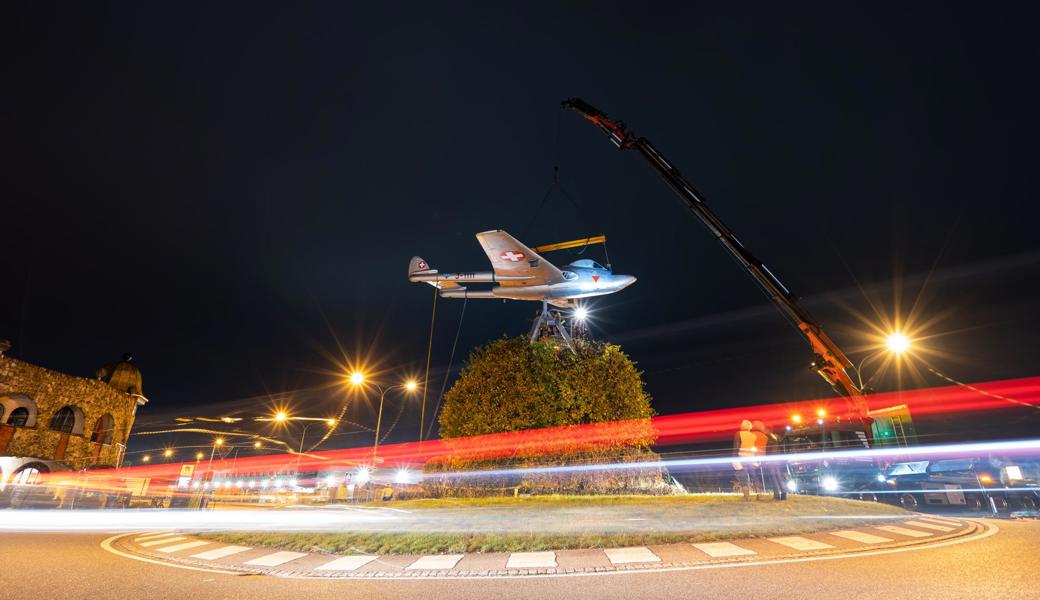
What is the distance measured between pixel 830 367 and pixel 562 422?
573 inches

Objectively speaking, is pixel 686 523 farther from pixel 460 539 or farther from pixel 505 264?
pixel 505 264

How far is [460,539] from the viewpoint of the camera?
10.6 metres

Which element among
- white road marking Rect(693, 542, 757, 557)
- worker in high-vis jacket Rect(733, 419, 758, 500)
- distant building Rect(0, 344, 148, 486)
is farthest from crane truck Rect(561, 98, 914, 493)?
distant building Rect(0, 344, 148, 486)

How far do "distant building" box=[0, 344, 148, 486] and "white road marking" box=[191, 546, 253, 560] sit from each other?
4200 centimetres

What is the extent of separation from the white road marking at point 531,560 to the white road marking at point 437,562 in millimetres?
1087

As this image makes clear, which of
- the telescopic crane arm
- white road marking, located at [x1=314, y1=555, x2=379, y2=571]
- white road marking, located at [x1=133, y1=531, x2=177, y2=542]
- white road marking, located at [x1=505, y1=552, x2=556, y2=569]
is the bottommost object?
white road marking, located at [x1=133, y1=531, x2=177, y2=542]

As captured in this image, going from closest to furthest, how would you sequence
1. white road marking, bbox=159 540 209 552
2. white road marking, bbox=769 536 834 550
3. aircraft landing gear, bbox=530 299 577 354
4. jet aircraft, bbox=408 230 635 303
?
white road marking, bbox=769 536 834 550 → white road marking, bbox=159 540 209 552 → jet aircraft, bbox=408 230 635 303 → aircraft landing gear, bbox=530 299 577 354

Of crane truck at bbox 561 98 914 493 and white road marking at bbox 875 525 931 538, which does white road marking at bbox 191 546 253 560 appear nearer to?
white road marking at bbox 875 525 931 538

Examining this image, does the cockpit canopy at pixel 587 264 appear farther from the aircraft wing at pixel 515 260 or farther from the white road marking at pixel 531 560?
the white road marking at pixel 531 560

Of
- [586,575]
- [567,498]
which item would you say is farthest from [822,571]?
[567,498]

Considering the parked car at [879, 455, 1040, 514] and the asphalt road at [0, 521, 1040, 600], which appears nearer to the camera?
the asphalt road at [0, 521, 1040, 600]

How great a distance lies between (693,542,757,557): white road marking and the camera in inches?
340

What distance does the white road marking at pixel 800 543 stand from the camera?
888 centimetres

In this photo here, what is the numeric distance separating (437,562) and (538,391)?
55.7 feet
